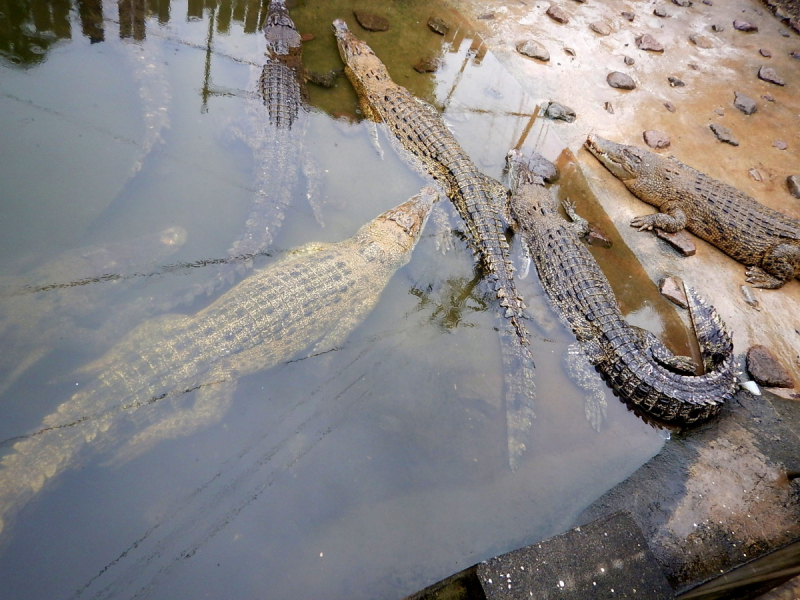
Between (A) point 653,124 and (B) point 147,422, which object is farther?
(A) point 653,124

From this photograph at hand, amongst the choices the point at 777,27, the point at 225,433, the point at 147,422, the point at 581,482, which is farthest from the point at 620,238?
the point at 777,27

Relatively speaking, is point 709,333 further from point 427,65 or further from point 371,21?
point 371,21

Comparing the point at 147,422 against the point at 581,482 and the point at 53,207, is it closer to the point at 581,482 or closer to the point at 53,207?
the point at 53,207

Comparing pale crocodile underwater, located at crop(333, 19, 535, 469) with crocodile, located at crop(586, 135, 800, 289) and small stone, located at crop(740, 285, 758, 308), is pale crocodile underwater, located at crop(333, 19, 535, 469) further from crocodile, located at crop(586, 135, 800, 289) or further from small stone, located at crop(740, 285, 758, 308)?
small stone, located at crop(740, 285, 758, 308)

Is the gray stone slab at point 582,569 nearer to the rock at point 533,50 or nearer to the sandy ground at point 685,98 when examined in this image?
the sandy ground at point 685,98

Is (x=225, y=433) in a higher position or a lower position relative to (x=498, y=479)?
lower

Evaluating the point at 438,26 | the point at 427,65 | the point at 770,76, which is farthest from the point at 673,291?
the point at 770,76

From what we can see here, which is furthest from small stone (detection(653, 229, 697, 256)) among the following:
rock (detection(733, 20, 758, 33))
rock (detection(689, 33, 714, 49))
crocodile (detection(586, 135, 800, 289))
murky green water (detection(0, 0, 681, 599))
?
rock (detection(733, 20, 758, 33))
